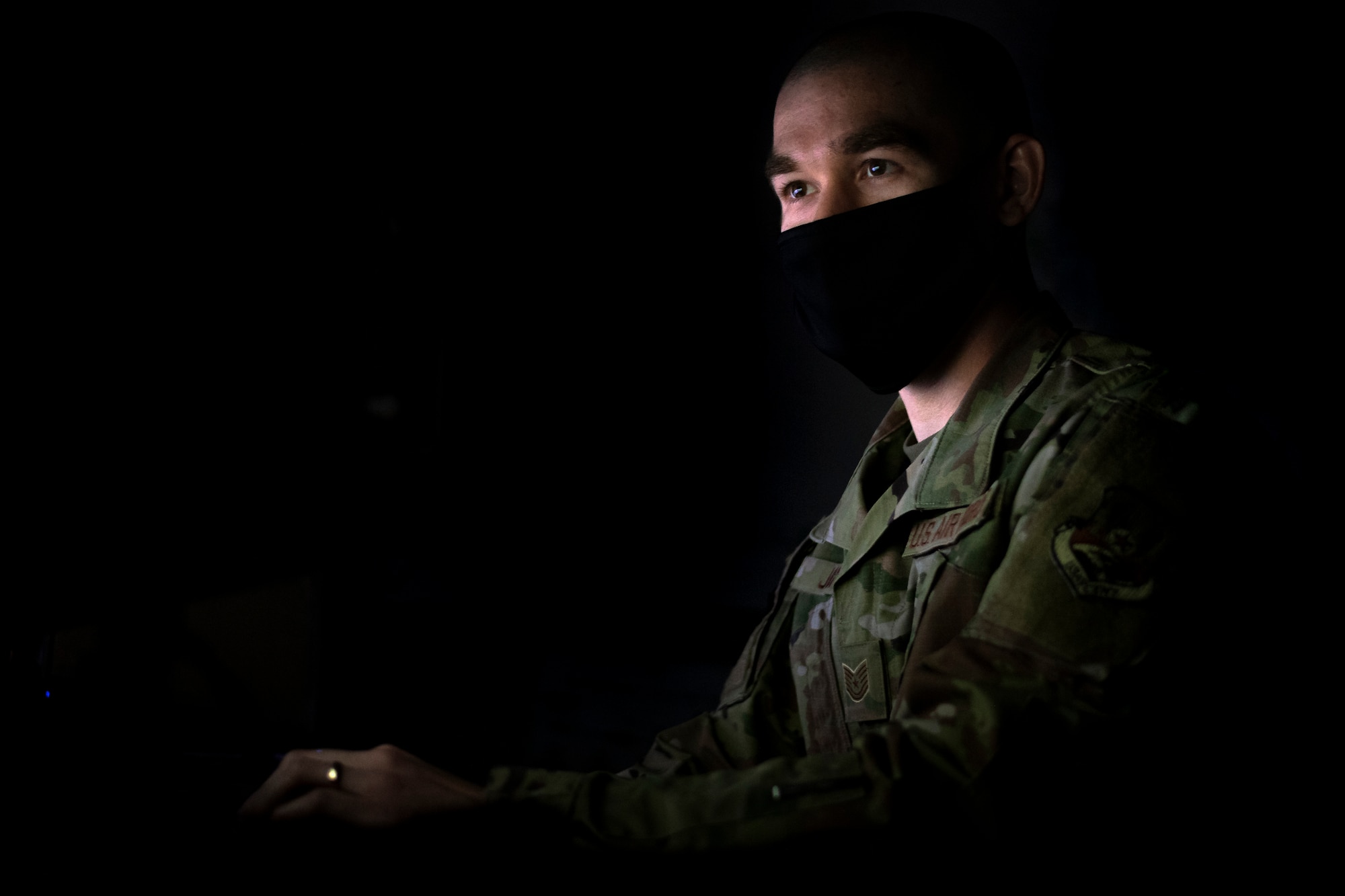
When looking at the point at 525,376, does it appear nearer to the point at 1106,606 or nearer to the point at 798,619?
the point at 798,619

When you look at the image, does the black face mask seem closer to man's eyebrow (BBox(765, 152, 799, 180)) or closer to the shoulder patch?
man's eyebrow (BBox(765, 152, 799, 180))

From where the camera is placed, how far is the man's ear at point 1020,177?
44.3 inches

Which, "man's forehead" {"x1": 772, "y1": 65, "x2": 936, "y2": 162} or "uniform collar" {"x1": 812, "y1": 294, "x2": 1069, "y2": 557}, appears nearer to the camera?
"uniform collar" {"x1": 812, "y1": 294, "x2": 1069, "y2": 557}

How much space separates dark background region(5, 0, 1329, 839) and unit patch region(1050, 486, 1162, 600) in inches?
23.0

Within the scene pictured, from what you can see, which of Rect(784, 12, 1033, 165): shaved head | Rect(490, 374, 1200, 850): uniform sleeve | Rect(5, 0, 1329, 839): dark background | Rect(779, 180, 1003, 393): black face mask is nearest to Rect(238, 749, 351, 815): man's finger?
Rect(490, 374, 1200, 850): uniform sleeve

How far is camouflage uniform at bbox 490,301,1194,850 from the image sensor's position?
0.73m

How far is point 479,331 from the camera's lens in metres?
1.94

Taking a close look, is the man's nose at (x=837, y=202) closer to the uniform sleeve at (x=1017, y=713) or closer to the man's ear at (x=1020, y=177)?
the man's ear at (x=1020, y=177)

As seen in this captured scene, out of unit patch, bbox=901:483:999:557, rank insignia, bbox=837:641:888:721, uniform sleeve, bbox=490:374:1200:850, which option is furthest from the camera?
rank insignia, bbox=837:641:888:721

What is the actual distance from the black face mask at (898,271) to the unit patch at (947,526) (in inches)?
7.8

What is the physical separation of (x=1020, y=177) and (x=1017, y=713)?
26.1 inches

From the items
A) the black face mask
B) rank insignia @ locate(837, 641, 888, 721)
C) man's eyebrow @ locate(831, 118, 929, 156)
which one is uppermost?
man's eyebrow @ locate(831, 118, 929, 156)

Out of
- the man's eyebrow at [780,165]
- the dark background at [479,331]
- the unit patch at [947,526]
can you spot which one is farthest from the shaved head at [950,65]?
the unit patch at [947,526]

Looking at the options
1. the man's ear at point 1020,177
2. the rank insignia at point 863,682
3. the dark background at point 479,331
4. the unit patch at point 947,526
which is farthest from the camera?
the dark background at point 479,331
